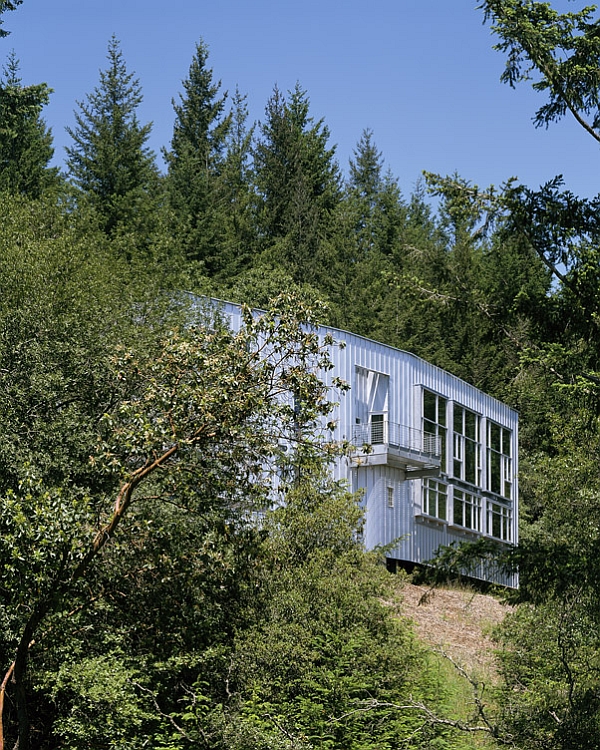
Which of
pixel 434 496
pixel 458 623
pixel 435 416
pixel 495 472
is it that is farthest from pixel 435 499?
pixel 458 623

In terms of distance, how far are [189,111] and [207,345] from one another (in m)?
41.6

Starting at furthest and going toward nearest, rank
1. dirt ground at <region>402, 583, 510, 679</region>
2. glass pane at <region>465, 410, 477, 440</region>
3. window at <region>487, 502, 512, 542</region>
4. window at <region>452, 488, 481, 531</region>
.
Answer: window at <region>487, 502, 512, 542</region>, glass pane at <region>465, 410, 477, 440</region>, window at <region>452, 488, 481, 531</region>, dirt ground at <region>402, 583, 510, 679</region>

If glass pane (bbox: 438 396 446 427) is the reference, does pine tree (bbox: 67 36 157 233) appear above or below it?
above

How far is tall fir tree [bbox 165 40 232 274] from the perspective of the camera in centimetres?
4684

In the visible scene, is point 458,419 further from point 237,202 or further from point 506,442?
point 237,202

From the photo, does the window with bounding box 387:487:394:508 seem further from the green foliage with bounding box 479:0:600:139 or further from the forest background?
the green foliage with bounding box 479:0:600:139

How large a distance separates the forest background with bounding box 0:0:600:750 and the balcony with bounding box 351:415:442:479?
8805 mm

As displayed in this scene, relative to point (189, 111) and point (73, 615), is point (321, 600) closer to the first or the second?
point (73, 615)

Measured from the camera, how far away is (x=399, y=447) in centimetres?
3441

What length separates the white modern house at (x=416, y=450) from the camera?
3341 centimetres

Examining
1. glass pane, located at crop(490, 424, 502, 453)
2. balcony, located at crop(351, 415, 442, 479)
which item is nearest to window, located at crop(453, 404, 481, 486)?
glass pane, located at crop(490, 424, 502, 453)

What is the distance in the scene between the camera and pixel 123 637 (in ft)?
57.5

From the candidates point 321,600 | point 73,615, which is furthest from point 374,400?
point 73,615

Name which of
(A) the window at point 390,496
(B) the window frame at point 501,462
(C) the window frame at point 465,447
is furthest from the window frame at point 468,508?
(A) the window at point 390,496
